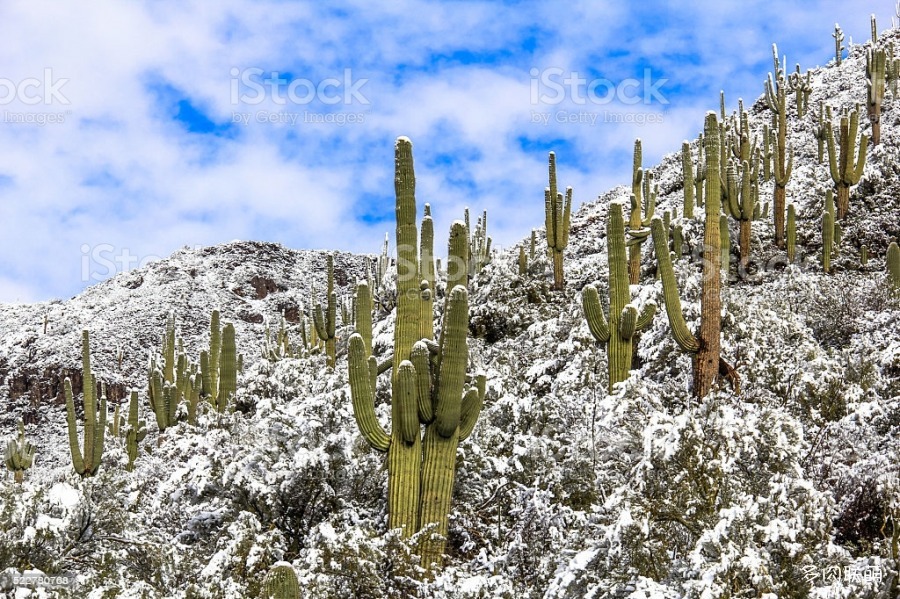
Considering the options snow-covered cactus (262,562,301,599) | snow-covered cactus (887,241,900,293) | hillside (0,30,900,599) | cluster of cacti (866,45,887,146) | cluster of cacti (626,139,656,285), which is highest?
cluster of cacti (866,45,887,146)

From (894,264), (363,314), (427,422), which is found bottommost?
(427,422)

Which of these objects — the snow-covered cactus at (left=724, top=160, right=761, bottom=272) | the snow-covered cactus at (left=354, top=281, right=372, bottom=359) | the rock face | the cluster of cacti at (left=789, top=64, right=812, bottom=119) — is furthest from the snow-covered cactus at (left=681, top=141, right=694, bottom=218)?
the rock face

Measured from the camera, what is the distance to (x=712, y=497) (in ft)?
18.3

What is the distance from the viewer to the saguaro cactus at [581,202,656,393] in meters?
8.99

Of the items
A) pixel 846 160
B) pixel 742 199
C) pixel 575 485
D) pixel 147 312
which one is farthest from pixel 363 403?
pixel 147 312

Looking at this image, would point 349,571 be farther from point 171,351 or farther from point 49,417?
point 49,417

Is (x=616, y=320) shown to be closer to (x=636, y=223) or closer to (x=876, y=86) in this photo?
(x=636, y=223)

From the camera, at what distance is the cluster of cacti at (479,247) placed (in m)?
21.9

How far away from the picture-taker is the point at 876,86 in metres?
21.7

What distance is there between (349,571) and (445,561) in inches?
45.3

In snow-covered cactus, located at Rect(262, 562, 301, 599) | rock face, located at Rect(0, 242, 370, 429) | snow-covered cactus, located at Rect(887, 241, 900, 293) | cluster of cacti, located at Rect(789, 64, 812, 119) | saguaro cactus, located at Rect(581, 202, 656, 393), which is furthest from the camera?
rock face, located at Rect(0, 242, 370, 429)

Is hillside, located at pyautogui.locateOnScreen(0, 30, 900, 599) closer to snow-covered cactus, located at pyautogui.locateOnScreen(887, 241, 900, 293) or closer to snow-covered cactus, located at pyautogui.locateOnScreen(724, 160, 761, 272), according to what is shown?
snow-covered cactus, located at pyautogui.locateOnScreen(887, 241, 900, 293)

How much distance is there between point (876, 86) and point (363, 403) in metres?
20.1

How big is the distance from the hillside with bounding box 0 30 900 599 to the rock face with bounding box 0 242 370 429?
29.2m
